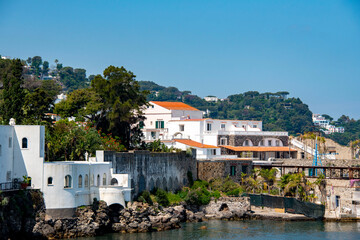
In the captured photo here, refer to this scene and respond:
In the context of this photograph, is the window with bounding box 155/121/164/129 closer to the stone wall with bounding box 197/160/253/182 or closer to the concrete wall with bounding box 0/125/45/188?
the stone wall with bounding box 197/160/253/182

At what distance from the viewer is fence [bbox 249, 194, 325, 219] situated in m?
64.6

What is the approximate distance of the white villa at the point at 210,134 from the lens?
80.5 metres

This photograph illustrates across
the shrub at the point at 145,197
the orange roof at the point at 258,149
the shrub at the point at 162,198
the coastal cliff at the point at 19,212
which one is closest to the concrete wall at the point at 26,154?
the coastal cliff at the point at 19,212

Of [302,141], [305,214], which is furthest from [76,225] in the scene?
[302,141]

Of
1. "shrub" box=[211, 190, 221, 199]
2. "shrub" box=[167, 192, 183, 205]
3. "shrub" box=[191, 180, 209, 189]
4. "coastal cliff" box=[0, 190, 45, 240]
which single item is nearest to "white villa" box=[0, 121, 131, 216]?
A: "coastal cliff" box=[0, 190, 45, 240]

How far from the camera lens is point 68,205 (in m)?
49.1

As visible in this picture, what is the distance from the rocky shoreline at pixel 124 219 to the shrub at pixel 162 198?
1233mm

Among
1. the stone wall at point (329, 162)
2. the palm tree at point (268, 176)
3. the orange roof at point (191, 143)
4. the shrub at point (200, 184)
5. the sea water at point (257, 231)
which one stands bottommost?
the sea water at point (257, 231)

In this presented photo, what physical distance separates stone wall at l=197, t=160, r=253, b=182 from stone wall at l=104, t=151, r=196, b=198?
162cm

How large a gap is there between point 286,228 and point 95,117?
2415cm

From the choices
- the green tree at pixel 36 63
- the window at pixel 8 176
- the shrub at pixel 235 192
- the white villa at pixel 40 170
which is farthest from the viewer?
the green tree at pixel 36 63

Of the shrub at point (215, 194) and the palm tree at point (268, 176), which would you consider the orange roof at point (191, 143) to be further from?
the shrub at point (215, 194)

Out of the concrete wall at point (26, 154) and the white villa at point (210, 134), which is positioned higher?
the white villa at point (210, 134)

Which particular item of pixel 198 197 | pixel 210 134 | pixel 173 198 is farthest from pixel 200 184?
pixel 210 134
